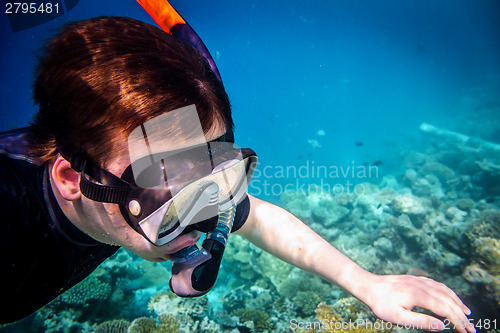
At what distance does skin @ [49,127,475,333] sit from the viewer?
1.15 m

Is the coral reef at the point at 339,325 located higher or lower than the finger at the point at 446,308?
lower

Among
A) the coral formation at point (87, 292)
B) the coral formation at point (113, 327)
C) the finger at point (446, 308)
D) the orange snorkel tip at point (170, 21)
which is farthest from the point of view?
the coral formation at point (87, 292)

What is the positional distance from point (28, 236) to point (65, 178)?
36cm

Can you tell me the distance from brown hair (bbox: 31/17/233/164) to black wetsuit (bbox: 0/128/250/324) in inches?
14.3

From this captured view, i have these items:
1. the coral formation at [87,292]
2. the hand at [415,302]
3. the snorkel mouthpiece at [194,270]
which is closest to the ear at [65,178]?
the snorkel mouthpiece at [194,270]

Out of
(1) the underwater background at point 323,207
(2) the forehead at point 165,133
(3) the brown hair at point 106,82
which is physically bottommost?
(1) the underwater background at point 323,207

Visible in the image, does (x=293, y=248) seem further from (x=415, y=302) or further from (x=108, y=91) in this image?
(x=108, y=91)

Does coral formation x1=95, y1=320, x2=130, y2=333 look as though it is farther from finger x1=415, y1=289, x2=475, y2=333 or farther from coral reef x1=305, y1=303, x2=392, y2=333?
finger x1=415, y1=289, x2=475, y2=333

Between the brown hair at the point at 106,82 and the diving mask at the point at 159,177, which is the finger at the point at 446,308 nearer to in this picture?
the diving mask at the point at 159,177

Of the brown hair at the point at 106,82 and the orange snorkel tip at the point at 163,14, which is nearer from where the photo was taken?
the brown hair at the point at 106,82

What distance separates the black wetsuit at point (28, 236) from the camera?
43.3 inches

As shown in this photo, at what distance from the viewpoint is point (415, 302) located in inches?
63.0

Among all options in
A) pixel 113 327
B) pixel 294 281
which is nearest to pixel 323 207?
pixel 294 281

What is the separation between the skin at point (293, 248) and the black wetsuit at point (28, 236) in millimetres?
96
